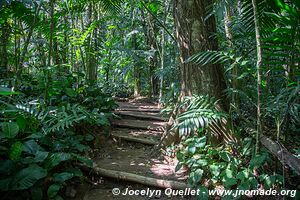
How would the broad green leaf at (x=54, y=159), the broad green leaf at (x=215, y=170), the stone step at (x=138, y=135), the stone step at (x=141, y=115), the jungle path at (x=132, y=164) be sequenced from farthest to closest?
the stone step at (x=141, y=115) → the stone step at (x=138, y=135) → the jungle path at (x=132, y=164) → the broad green leaf at (x=215, y=170) → the broad green leaf at (x=54, y=159)

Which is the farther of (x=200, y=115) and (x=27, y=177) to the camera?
(x=200, y=115)

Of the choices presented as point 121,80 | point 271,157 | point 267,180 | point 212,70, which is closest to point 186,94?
point 212,70

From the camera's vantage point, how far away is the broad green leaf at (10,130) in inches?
92.6

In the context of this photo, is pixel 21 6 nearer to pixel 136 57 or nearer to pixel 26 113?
pixel 26 113

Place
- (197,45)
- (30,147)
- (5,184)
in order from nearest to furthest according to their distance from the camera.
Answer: (5,184)
(30,147)
(197,45)

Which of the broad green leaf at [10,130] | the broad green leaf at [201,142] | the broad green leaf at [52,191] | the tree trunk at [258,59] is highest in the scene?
the tree trunk at [258,59]

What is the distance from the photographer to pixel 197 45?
345 cm

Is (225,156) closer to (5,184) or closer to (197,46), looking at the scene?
(197,46)

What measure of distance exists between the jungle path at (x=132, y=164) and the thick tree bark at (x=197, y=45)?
104cm

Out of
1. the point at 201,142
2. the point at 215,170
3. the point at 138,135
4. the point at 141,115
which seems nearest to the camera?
the point at 215,170

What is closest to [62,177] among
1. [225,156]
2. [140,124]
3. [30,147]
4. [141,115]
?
[30,147]

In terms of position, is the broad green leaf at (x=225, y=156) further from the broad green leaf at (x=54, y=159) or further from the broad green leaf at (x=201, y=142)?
the broad green leaf at (x=54, y=159)

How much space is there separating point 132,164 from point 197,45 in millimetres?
1775

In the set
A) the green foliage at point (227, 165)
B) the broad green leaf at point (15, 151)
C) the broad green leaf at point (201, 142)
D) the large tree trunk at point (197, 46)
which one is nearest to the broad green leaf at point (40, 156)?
the broad green leaf at point (15, 151)
